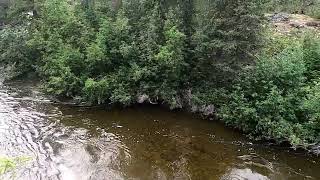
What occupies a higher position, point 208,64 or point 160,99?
point 208,64

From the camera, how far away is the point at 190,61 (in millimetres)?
22250

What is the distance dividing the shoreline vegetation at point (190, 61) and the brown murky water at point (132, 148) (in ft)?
2.87

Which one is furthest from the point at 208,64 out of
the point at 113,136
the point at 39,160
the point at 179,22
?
the point at 39,160

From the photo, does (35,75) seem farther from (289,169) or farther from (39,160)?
(289,169)

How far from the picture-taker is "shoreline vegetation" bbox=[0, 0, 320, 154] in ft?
62.2

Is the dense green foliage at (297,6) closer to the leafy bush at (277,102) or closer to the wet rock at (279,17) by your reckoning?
the wet rock at (279,17)

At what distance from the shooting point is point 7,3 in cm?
3241

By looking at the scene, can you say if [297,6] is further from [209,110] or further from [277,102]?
[277,102]

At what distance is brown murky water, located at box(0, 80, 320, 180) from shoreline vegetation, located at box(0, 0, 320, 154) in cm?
87

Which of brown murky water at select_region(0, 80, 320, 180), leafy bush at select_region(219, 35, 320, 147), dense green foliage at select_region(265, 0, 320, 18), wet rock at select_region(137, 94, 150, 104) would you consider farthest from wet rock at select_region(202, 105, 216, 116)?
dense green foliage at select_region(265, 0, 320, 18)

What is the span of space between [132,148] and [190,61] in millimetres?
6391

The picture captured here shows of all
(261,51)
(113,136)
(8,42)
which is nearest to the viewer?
(113,136)

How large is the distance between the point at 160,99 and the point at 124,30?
438 centimetres

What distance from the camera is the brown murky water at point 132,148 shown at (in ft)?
53.9
